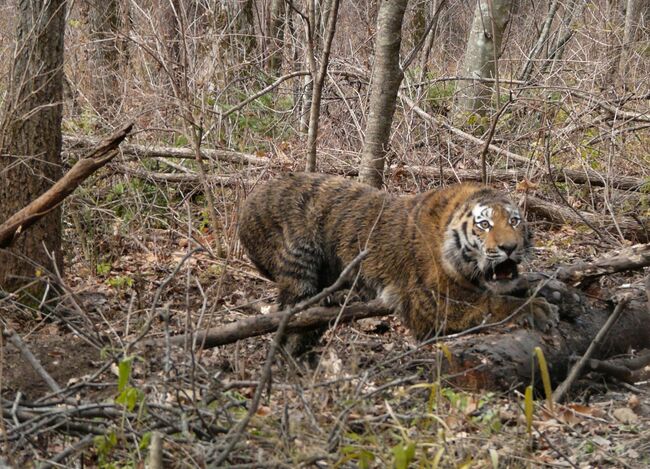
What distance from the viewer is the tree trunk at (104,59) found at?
10.7 metres

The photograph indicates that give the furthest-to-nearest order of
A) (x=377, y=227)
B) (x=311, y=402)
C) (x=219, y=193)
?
(x=219, y=193) → (x=377, y=227) → (x=311, y=402)

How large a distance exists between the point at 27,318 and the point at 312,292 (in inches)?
95.8

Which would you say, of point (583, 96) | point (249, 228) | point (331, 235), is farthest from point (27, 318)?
Result: point (583, 96)

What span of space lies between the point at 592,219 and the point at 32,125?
5425 mm

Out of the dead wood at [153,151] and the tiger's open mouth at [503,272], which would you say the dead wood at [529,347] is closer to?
the tiger's open mouth at [503,272]

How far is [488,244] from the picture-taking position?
5.72m

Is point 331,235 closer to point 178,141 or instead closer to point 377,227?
point 377,227

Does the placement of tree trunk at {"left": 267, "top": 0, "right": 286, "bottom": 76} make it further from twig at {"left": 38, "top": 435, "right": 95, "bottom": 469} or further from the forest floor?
twig at {"left": 38, "top": 435, "right": 95, "bottom": 469}

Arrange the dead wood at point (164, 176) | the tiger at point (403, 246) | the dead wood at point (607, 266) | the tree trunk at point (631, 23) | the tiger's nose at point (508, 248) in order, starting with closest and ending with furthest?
the tiger's nose at point (508, 248), the tiger at point (403, 246), the dead wood at point (607, 266), the dead wood at point (164, 176), the tree trunk at point (631, 23)

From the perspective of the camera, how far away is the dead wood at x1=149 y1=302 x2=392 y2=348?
5525 millimetres

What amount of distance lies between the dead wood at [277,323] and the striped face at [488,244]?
26.8 inches

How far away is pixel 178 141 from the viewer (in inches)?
420

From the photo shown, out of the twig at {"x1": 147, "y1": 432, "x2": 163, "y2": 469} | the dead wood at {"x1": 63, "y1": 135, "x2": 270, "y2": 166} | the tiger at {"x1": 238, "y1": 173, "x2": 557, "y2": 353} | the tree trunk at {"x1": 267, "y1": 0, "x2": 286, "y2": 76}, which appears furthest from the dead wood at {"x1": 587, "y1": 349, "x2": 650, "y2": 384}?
the tree trunk at {"x1": 267, "y1": 0, "x2": 286, "y2": 76}

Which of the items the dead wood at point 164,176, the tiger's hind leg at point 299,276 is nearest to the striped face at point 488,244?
the tiger's hind leg at point 299,276
